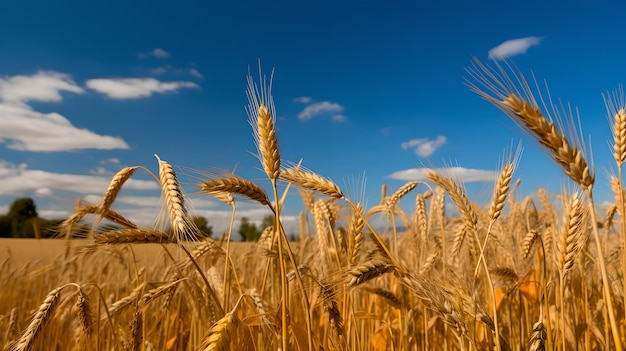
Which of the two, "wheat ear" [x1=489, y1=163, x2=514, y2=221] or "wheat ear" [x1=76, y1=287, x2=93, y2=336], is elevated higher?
"wheat ear" [x1=489, y1=163, x2=514, y2=221]

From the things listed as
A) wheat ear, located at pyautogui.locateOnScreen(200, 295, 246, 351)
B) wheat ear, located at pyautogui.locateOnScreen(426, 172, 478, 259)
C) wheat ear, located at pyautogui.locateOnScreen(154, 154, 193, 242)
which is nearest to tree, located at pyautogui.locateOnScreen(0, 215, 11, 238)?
wheat ear, located at pyautogui.locateOnScreen(154, 154, 193, 242)

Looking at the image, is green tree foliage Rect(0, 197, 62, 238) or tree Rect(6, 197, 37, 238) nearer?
green tree foliage Rect(0, 197, 62, 238)

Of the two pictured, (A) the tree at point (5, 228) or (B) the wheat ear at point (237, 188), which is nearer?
(B) the wheat ear at point (237, 188)

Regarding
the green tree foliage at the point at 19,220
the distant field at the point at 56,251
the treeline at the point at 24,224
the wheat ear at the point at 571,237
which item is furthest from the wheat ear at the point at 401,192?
the green tree foliage at the point at 19,220

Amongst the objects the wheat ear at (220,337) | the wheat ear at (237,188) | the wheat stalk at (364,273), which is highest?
the wheat ear at (237,188)

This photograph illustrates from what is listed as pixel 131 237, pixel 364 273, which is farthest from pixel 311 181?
pixel 131 237

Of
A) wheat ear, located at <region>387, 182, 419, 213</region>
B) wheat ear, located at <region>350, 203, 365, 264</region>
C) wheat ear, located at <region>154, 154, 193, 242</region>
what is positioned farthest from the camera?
wheat ear, located at <region>387, 182, 419, 213</region>

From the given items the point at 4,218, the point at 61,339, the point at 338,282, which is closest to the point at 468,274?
the point at 338,282

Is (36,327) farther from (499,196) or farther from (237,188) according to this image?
(499,196)

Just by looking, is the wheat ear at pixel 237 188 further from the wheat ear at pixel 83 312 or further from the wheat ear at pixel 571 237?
the wheat ear at pixel 571 237

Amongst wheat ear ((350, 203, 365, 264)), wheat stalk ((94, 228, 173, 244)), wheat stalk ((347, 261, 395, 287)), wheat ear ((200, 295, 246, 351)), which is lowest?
wheat ear ((200, 295, 246, 351))

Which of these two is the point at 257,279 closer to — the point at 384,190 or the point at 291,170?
the point at 384,190

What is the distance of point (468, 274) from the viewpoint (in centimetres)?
300

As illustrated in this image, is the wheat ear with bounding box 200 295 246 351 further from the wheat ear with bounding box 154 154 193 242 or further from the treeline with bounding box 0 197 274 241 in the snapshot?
the treeline with bounding box 0 197 274 241
